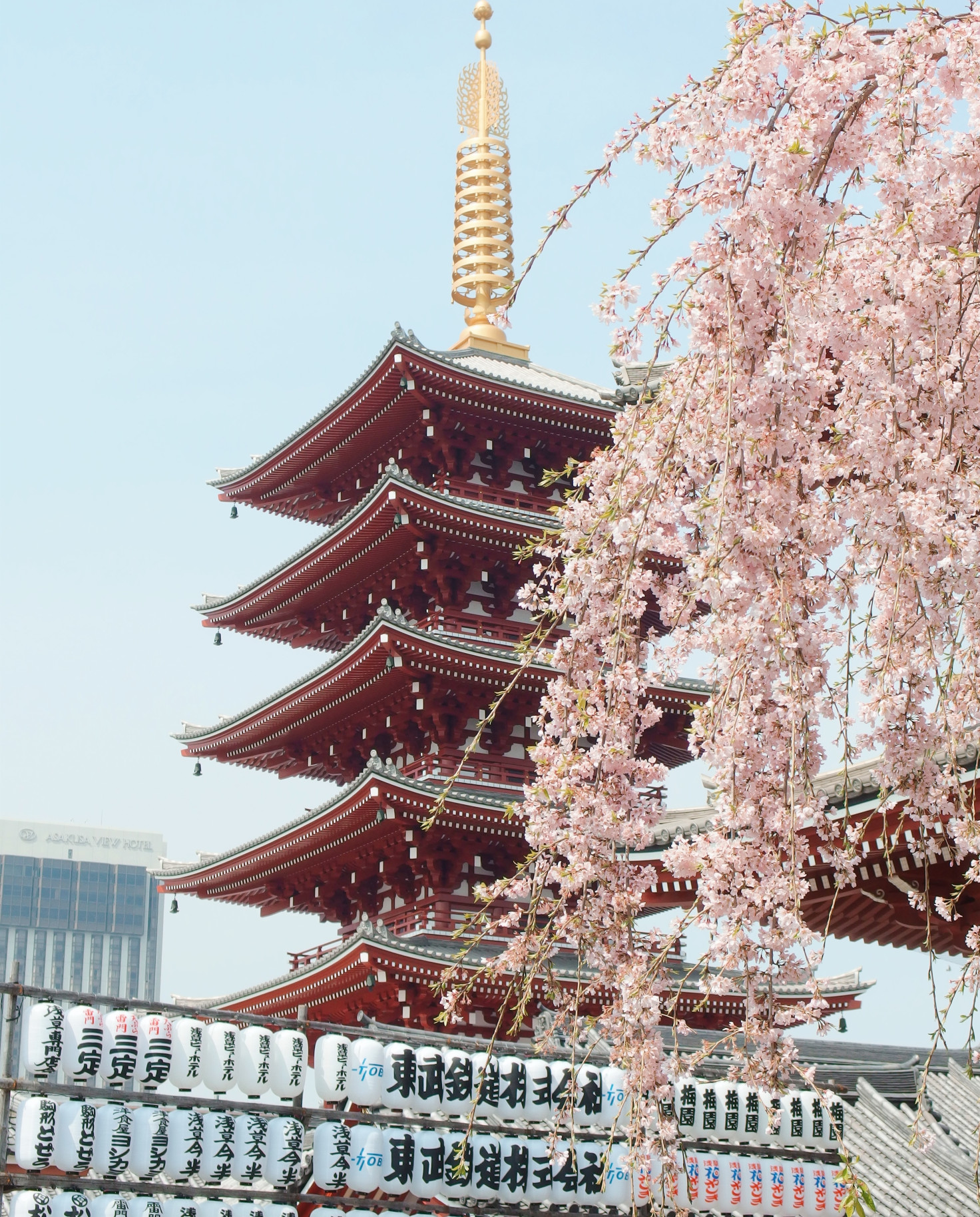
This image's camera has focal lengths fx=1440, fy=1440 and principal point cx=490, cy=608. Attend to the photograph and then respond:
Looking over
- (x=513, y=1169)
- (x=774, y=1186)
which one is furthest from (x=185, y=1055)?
(x=774, y=1186)

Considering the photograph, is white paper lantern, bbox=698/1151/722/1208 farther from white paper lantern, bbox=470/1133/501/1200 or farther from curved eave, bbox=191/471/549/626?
curved eave, bbox=191/471/549/626

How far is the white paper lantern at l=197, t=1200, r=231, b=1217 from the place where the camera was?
472 inches

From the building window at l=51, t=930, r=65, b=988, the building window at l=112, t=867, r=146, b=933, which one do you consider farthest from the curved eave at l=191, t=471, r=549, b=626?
the building window at l=112, t=867, r=146, b=933

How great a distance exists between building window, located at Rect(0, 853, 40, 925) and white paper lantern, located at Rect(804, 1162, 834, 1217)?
138106 mm

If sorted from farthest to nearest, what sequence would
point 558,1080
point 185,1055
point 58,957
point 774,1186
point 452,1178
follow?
point 58,957 < point 774,1186 < point 558,1080 < point 452,1178 < point 185,1055

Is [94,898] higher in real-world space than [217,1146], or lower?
higher

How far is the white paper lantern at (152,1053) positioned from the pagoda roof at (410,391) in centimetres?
951

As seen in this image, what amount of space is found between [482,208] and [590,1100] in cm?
1641

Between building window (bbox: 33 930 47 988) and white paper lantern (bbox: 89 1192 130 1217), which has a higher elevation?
building window (bbox: 33 930 47 988)

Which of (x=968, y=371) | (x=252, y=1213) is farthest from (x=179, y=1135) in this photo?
(x=968, y=371)

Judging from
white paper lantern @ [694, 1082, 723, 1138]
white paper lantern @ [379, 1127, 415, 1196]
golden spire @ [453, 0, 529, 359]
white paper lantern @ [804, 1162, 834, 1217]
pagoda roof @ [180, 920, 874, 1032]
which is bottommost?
white paper lantern @ [804, 1162, 834, 1217]

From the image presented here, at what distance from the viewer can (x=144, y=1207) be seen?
11.6 m

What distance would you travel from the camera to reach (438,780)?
64.2 feet

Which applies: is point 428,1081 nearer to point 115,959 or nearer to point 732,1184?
point 732,1184
